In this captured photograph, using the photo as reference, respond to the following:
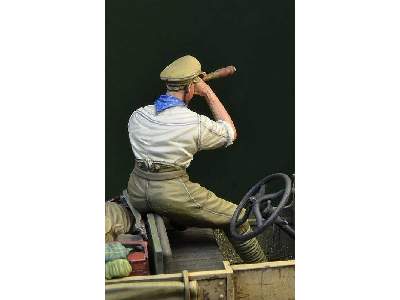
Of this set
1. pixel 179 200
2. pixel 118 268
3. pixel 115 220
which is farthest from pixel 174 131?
pixel 118 268

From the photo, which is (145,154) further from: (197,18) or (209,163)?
(197,18)

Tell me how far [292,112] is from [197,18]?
51cm

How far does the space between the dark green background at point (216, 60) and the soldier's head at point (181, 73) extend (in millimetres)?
23

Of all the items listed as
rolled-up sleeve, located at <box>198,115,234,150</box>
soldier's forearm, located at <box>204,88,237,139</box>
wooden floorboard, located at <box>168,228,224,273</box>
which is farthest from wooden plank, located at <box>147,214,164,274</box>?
soldier's forearm, located at <box>204,88,237,139</box>

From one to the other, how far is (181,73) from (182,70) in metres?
0.01

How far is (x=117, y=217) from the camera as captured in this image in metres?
2.59

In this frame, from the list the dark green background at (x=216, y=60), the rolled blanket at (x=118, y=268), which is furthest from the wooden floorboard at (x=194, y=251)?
the dark green background at (x=216, y=60)

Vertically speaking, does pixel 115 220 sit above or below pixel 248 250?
above

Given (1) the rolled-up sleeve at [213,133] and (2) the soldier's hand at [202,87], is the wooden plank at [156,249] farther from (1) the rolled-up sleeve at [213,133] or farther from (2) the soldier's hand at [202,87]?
(2) the soldier's hand at [202,87]

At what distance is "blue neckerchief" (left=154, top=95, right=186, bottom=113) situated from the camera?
2533mm

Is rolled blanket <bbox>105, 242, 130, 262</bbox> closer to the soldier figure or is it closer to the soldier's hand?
the soldier figure

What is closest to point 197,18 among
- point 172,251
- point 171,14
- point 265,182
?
point 171,14

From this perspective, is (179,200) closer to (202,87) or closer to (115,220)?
(115,220)

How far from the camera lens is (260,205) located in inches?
104
